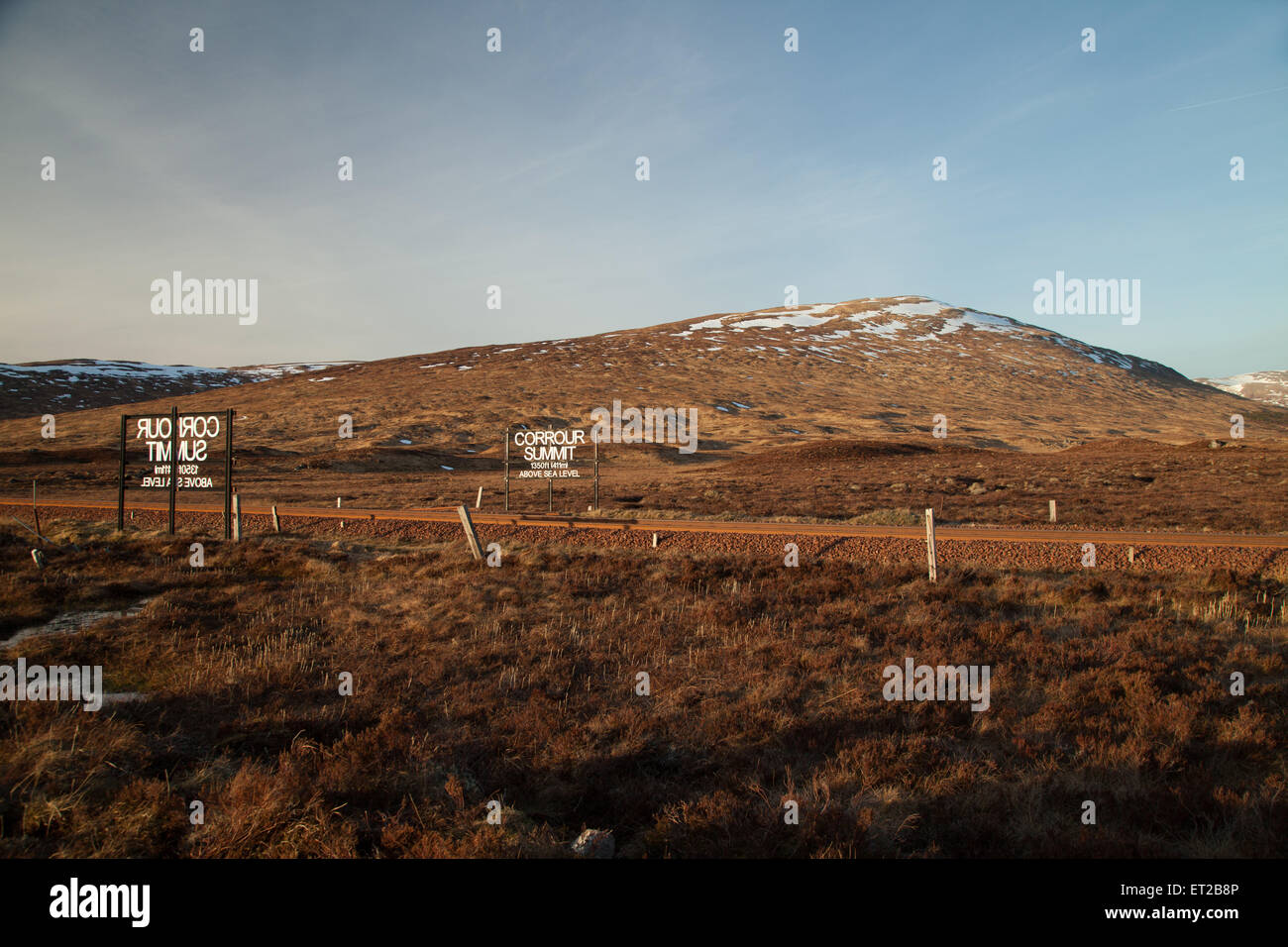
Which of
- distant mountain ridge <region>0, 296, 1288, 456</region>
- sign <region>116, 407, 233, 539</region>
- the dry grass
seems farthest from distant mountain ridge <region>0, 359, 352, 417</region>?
the dry grass

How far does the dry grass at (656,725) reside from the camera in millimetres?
4719

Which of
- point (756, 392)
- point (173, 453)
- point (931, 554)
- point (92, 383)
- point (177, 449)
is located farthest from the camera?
point (92, 383)

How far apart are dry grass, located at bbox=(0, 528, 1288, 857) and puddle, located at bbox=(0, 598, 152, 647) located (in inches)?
13.9

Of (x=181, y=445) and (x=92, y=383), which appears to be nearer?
(x=181, y=445)

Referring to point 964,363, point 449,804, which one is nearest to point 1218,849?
point 449,804

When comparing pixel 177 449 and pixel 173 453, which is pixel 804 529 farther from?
pixel 177 449

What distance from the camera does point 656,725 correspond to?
6.51 m

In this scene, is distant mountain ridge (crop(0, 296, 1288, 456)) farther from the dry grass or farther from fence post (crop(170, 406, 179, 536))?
the dry grass

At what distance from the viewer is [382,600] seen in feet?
37.0

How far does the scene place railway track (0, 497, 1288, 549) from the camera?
14875 millimetres

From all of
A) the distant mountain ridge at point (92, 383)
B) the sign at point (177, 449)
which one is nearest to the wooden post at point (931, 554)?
the sign at point (177, 449)

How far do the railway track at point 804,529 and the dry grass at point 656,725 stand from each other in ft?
11.7

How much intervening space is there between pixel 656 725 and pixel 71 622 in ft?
29.3

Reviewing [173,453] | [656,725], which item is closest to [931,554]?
[656,725]
